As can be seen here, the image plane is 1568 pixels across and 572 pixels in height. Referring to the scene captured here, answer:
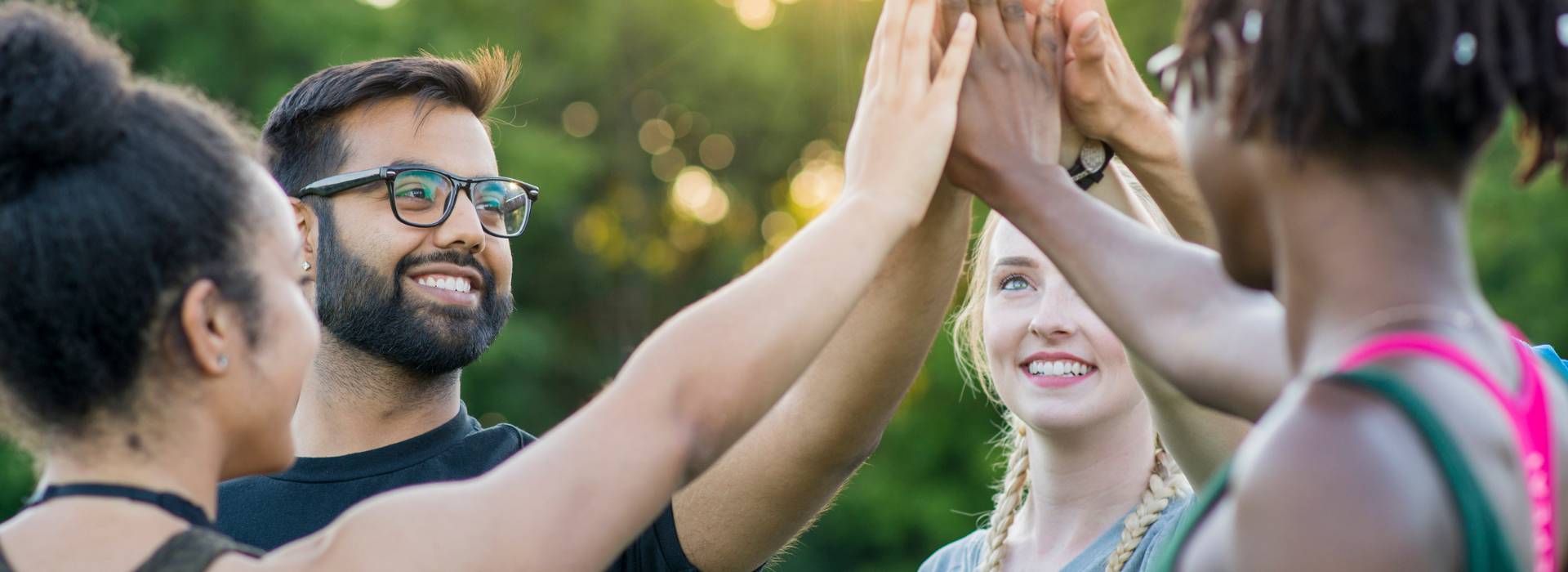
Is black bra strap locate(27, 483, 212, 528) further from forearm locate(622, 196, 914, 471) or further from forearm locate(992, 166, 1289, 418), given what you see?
forearm locate(992, 166, 1289, 418)

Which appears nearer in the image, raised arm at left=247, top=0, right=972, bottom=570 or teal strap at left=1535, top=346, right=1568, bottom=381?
raised arm at left=247, top=0, right=972, bottom=570

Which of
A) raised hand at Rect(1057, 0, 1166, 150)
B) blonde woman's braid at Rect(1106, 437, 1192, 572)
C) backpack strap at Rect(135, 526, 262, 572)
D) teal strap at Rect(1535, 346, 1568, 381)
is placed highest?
raised hand at Rect(1057, 0, 1166, 150)

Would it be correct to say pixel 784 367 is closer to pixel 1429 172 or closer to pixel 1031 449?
pixel 1429 172

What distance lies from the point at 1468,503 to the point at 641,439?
0.99m

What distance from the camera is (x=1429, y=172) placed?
163 cm

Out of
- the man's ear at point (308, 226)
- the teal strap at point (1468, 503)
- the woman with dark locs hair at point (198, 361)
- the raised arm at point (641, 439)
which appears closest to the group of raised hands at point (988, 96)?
the raised arm at point (641, 439)

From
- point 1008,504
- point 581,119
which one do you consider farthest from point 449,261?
point 581,119

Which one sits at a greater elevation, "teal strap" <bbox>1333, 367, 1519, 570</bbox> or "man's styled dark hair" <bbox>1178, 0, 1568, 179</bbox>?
"man's styled dark hair" <bbox>1178, 0, 1568, 179</bbox>

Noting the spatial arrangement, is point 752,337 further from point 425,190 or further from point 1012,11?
point 425,190

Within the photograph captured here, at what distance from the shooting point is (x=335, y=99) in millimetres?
3908

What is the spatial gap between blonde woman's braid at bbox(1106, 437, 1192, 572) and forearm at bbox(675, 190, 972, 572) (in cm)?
78

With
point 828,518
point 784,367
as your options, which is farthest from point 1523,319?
point 784,367

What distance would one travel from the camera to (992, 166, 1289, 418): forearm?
2135 millimetres

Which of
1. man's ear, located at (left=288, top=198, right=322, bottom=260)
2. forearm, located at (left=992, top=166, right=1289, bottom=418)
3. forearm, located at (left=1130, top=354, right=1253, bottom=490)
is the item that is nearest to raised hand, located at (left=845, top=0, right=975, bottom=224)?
forearm, located at (left=992, top=166, right=1289, bottom=418)
